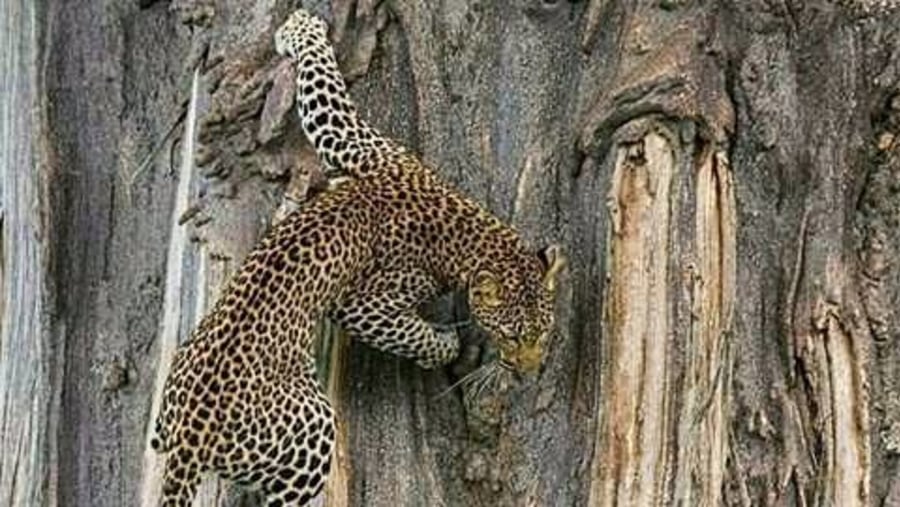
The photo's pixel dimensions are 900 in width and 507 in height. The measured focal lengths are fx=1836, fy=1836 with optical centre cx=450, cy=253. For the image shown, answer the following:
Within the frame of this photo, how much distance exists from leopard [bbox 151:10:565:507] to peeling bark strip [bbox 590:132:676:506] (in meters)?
0.17

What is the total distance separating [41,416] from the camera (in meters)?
4.93

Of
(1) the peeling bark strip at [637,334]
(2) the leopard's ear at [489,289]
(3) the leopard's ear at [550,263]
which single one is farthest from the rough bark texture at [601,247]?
(2) the leopard's ear at [489,289]

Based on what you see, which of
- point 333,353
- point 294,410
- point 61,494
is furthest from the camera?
point 61,494

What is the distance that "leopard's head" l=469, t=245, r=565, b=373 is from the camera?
4.34 meters

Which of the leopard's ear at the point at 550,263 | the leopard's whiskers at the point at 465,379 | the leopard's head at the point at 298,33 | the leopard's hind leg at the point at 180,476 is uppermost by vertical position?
the leopard's head at the point at 298,33

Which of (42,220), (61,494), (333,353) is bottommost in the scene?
(61,494)

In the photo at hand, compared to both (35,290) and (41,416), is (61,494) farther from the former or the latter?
(35,290)

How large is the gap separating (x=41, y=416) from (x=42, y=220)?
539mm

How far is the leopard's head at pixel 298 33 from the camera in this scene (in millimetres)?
4590

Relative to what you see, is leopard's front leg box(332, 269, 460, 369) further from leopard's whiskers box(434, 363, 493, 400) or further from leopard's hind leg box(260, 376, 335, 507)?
leopard's hind leg box(260, 376, 335, 507)

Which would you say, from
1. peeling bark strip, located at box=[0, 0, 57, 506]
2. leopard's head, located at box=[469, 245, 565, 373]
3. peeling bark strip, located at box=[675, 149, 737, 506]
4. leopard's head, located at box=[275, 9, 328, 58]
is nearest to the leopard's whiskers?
leopard's head, located at box=[469, 245, 565, 373]

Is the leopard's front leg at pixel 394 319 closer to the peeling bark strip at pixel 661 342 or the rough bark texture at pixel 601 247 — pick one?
the rough bark texture at pixel 601 247

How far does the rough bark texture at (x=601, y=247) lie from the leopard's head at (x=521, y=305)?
5.5 inches

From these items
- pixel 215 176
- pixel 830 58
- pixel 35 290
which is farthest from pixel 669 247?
pixel 35 290
